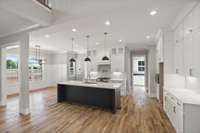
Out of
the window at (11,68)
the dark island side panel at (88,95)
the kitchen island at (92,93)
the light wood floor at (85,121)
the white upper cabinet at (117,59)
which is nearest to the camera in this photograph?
the light wood floor at (85,121)

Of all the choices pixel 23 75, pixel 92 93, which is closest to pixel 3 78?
pixel 23 75

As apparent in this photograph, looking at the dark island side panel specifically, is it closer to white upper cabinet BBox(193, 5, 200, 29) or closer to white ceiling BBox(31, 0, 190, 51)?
white ceiling BBox(31, 0, 190, 51)

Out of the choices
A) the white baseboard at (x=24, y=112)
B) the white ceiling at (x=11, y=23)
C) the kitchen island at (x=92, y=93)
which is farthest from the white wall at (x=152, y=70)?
the white ceiling at (x=11, y=23)

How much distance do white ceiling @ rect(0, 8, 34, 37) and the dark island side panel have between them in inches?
113

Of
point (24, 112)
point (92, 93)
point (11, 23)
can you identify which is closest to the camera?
point (11, 23)

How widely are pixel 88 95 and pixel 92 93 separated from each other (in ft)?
0.69

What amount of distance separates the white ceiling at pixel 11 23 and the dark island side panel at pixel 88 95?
2.87m

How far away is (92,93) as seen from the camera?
4887 mm

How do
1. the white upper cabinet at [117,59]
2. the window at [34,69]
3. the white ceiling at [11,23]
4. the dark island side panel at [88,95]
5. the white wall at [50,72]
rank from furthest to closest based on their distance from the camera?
the white wall at [50,72] < the window at [34,69] < the white upper cabinet at [117,59] < the dark island side panel at [88,95] < the white ceiling at [11,23]

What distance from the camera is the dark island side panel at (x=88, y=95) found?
449cm

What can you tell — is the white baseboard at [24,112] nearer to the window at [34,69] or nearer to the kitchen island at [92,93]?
the kitchen island at [92,93]

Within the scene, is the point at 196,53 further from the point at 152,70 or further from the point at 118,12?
the point at 152,70

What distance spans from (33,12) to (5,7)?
62 cm

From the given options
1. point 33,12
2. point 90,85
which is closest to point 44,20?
point 33,12
